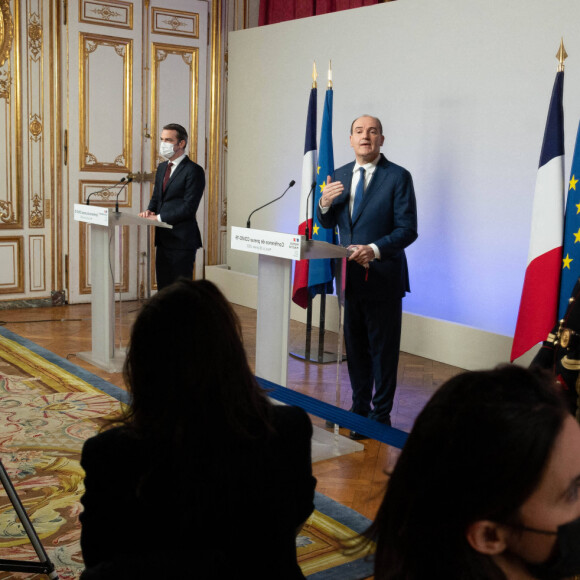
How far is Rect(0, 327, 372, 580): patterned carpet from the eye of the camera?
10.0 feet

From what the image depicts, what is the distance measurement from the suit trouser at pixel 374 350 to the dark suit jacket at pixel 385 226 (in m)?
0.08

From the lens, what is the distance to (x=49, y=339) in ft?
22.4

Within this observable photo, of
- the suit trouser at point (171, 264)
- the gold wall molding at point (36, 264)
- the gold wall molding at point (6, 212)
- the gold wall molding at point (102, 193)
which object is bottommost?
the gold wall molding at point (36, 264)

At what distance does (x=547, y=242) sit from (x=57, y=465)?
122 inches

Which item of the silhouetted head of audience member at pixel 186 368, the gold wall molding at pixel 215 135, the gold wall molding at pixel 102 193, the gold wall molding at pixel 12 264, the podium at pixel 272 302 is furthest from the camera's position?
the gold wall molding at pixel 215 135

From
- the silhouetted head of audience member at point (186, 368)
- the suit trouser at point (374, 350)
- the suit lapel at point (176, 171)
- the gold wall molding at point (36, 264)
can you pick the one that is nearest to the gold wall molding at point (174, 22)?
the gold wall molding at point (36, 264)

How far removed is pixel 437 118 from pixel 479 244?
1115 mm

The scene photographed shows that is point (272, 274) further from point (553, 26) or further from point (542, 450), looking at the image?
point (542, 450)

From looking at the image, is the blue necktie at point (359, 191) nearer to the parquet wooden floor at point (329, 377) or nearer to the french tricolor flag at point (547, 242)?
the parquet wooden floor at point (329, 377)

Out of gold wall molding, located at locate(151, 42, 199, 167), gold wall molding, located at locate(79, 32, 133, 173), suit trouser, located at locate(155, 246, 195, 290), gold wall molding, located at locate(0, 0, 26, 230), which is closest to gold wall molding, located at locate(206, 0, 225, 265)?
gold wall molding, located at locate(151, 42, 199, 167)

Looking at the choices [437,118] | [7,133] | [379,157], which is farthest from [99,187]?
[379,157]

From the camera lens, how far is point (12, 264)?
320 inches

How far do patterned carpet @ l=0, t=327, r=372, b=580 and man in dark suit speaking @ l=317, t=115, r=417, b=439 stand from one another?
106cm

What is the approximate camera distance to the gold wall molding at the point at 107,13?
320 inches
